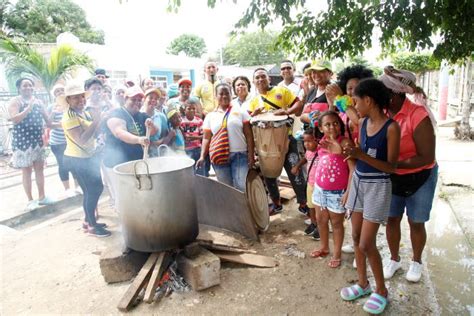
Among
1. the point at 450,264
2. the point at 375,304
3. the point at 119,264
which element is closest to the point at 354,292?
the point at 375,304

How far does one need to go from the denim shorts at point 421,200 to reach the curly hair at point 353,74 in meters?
1.00

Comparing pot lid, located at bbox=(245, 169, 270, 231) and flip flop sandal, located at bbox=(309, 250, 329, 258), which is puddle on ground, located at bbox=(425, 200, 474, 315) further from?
pot lid, located at bbox=(245, 169, 270, 231)

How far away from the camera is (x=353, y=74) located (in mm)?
3271

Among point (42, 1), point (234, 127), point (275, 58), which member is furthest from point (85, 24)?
point (234, 127)

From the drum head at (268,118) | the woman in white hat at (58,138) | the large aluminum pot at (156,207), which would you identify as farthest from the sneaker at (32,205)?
the drum head at (268,118)

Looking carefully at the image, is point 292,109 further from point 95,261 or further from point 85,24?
point 85,24

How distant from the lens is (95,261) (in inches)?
151

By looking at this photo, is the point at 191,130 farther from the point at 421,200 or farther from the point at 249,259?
the point at 421,200

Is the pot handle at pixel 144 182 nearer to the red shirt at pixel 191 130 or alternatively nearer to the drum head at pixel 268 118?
the drum head at pixel 268 118

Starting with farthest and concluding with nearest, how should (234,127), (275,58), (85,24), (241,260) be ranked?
(275,58) < (85,24) < (234,127) < (241,260)

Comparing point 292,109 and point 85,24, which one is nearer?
point 292,109

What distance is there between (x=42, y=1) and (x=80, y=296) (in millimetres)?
45682

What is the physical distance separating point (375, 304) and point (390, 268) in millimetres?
656

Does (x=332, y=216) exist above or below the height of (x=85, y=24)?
below
